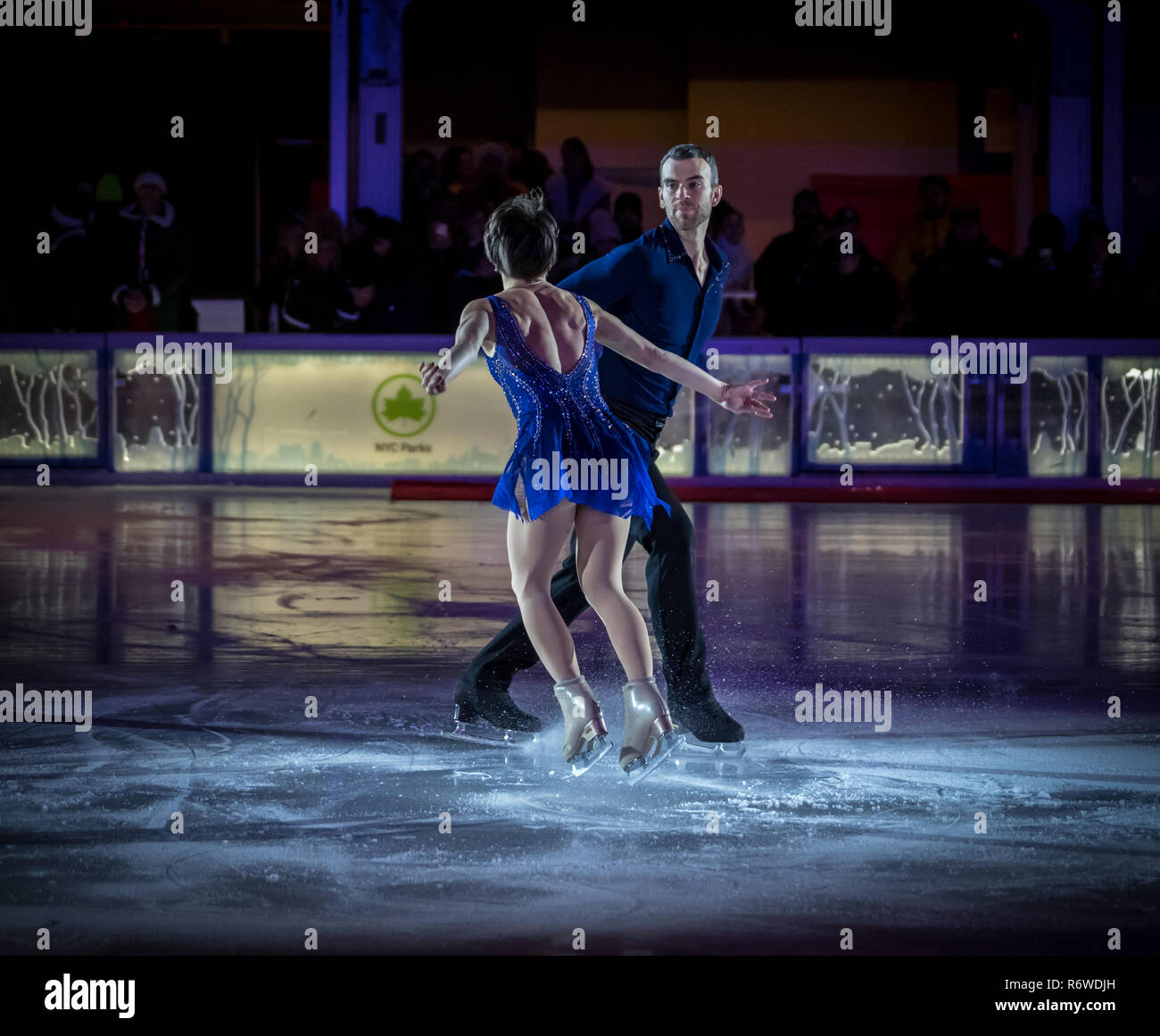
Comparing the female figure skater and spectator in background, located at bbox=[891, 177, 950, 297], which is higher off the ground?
spectator in background, located at bbox=[891, 177, 950, 297]

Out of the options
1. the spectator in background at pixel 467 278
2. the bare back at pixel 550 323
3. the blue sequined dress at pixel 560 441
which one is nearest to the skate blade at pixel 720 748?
the blue sequined dress at pixel 560 441

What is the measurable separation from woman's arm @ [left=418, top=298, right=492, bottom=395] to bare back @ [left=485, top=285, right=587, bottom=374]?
0.08 m

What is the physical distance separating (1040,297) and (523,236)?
37.6 ft

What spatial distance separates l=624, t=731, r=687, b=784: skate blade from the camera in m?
4.80

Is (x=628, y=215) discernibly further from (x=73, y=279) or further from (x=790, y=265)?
(x=73, y=279)

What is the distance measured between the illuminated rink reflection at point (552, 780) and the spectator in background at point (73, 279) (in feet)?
21.7

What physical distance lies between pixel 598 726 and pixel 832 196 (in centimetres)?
Result: 1810

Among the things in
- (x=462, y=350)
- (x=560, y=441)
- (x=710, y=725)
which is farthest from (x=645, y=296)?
(x=710, y=725)

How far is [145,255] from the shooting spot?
1574 cm

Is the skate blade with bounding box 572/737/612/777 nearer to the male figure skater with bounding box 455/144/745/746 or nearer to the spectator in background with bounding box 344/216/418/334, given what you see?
the male figure skater with bounding box 455/144/745/746

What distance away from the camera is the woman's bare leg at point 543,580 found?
4.90m

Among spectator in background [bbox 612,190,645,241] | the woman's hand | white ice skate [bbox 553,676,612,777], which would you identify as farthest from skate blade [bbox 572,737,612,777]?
spectator in background [bbox 612,190,645,241]

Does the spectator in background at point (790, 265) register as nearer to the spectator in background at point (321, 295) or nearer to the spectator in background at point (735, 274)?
the spectator in background at point (735, 274)
